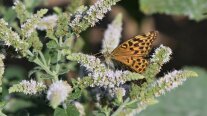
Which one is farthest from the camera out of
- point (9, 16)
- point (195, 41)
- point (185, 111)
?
point (195, 41)

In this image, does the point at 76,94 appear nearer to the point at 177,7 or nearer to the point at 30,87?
the point at 30,87

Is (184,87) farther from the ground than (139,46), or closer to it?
farther from the ground

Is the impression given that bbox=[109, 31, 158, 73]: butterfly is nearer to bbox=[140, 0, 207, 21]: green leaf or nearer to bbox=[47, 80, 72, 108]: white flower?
bbox=[47, 80, 72, 108]: white flower

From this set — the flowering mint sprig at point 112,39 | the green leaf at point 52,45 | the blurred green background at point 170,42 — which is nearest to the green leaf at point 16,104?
the blurred green background at point 170,42

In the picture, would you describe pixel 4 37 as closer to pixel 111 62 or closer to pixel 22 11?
pixel 22 11

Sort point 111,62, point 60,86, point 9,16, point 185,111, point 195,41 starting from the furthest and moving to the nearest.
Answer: point 195,41 < point 185,111 < point 9,16 < point 111,62 < point 60,86

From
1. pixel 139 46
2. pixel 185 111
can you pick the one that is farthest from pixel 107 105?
pixel 185 111

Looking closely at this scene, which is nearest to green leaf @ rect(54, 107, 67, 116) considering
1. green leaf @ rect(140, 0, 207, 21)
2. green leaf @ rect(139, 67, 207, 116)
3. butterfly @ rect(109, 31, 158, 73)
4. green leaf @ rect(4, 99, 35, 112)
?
butterfly @ rect(109, 31, 158, 73)
